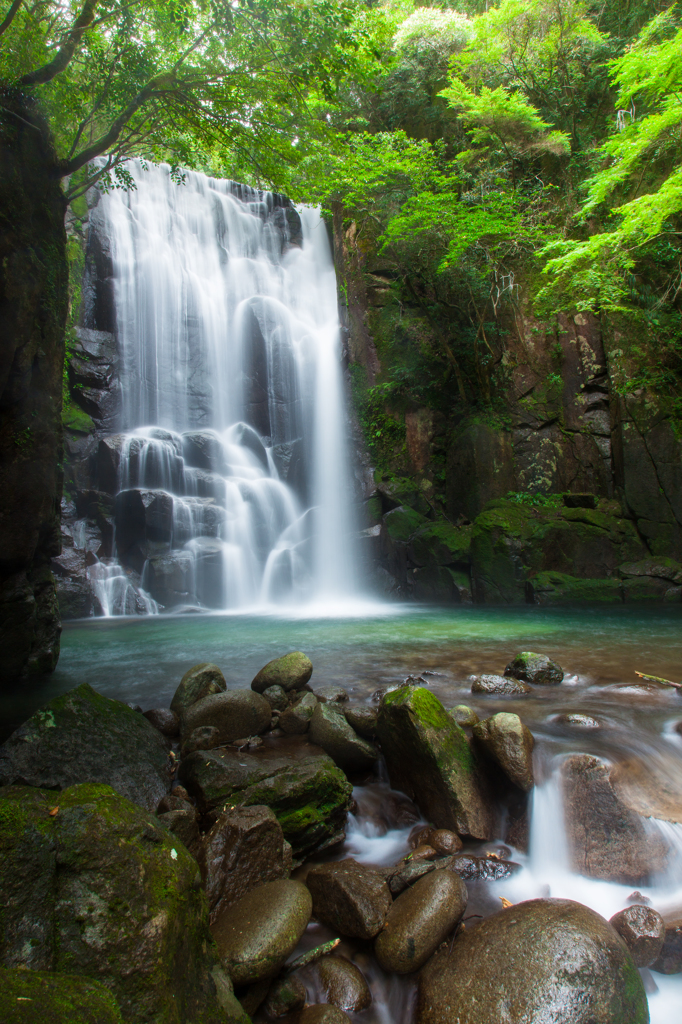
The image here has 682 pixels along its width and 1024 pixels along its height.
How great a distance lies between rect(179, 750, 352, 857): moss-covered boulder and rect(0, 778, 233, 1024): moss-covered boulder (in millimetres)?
1497

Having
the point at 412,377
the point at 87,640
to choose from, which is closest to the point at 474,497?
the point at 412,377

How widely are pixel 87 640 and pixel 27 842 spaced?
9.26m

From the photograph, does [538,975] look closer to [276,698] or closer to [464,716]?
[464,716]

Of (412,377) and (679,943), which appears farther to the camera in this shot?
(412,377)

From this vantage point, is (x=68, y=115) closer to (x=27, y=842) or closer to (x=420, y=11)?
(x=27, y=842)

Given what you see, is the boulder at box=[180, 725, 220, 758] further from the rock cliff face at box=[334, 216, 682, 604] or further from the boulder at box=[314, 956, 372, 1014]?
the rock cliff face at box=[334, 216, 682, 604]

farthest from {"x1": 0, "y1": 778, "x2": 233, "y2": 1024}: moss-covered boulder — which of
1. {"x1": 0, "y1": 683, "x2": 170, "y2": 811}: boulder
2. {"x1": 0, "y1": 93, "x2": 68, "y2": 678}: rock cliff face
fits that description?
{"x1": 0, "y1": 93, "x2": 68, "y2": 678}: rock cliff face

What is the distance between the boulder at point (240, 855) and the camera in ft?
9.28

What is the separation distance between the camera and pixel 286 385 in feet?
66.2

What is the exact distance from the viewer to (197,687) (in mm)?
5352

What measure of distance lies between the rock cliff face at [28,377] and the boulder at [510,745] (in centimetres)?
567

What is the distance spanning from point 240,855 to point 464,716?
2.29m

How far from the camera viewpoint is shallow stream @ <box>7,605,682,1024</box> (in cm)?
310

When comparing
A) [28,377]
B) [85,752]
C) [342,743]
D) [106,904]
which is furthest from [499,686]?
[28,377]
